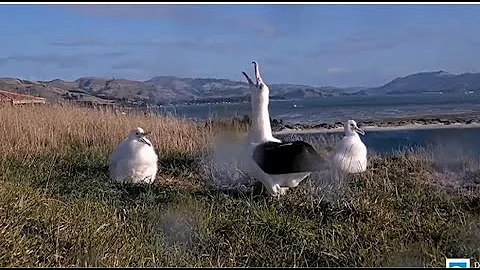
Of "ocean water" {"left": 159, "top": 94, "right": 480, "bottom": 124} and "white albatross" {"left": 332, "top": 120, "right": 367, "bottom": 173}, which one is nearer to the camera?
"white albatross" {"left": 332, "top": 120, "right": 367, "bottom": 173}

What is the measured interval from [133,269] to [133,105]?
8775mm

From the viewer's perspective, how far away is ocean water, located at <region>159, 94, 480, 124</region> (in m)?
9.16

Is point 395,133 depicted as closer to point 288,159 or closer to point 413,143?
point 413,143

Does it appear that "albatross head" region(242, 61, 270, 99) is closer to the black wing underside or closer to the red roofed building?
the black wing underside

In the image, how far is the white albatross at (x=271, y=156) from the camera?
4.71 metres

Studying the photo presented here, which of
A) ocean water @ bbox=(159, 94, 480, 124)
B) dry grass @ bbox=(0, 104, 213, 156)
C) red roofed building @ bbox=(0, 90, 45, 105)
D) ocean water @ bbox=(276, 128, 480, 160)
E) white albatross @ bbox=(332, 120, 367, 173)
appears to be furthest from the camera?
red roofed building @ bbox=(0, 90, 45, 105)

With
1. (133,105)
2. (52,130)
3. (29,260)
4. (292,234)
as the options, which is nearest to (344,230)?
(292,234)

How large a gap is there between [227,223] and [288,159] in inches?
30.8

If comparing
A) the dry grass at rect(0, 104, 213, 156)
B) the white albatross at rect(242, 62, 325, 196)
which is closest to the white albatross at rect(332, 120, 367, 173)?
the white albatross at rect(242, 62, 325, 196)

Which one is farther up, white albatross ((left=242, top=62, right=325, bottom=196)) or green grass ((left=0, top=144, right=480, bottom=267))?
white albatross ((left=242, top=62, right=325, bottom=196))

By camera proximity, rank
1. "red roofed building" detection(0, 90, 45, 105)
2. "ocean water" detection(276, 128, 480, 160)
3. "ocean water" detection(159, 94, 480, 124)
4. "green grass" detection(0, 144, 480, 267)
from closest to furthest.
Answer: "green grass" detection(0, 144, 480, 267) → "ocean water" detection(276, 128, 480, 160) → "ocean water" detection(159, 94, 480, 124) → "red roofed building" detection(0, 90, 45, 105)

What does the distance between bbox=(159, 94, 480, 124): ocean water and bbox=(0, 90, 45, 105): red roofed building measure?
2867mm

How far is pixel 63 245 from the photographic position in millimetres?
3533

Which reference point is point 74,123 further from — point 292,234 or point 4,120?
point 292,234
